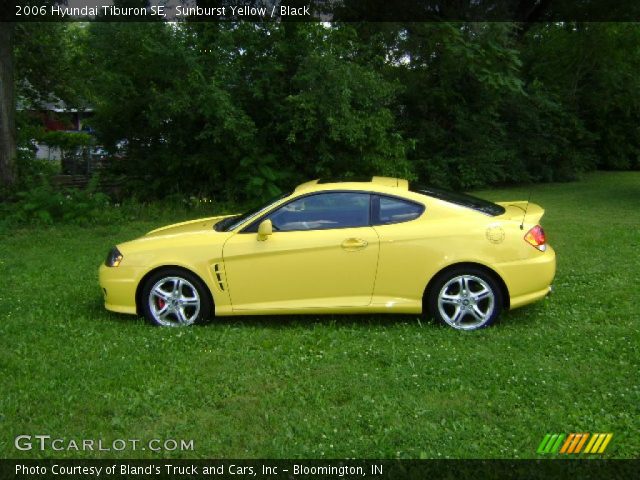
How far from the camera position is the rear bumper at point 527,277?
589 cm

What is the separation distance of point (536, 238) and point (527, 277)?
0.37 m

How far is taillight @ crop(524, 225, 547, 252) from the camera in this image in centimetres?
598

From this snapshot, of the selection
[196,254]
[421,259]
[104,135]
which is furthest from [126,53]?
[421,259]

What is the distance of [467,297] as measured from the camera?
5.95 meters

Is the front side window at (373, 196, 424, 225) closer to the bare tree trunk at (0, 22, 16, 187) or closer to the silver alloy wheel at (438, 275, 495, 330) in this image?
the silver alloy wheel at (438, 275, 495, 330)

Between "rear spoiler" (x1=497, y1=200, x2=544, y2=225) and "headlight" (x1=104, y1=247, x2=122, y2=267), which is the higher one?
"rear spoiler" (x1=497, y1=200, x2=544, y2=225)

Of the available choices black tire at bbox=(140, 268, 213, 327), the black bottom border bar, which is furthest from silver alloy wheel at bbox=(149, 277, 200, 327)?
the black bottom border bar

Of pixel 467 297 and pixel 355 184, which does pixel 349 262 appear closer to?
pixel 355 184

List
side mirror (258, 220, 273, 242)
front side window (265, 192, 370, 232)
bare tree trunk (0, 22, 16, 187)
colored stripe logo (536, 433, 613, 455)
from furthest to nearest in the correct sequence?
bare tree trunk (0, 22, 16, 187)
front side window (265, 192, 370, 232)
side mirror (258, 220, 273, 242)
colored stripe logo (536, 433, 613, 455)

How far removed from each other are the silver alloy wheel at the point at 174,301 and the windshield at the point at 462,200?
7.43 ft

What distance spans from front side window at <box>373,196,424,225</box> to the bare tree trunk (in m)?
10.8

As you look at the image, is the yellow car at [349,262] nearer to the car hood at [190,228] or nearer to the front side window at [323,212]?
the front side window at [323,212]

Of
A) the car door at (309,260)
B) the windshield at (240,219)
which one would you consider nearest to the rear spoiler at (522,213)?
the car door at (309,260)

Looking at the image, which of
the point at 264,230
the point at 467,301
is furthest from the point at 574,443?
the point at 264,230
